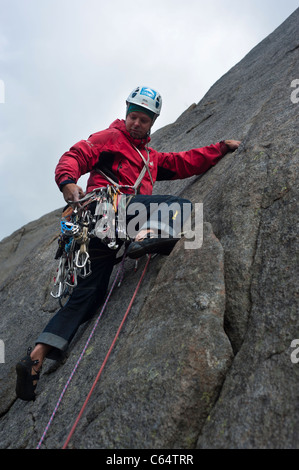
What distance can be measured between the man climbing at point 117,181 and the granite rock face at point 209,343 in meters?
0.24

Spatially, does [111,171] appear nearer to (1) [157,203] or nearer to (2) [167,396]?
(1) [157,203]

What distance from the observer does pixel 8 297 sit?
7.11m

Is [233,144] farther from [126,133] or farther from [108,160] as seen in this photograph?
[108,160]

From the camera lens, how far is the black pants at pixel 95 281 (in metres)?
4.38

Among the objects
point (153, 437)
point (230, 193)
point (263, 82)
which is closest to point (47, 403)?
point (153, 437)

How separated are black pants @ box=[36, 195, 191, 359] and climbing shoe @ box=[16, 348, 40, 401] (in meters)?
0.28

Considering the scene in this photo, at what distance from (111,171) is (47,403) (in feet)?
9.68

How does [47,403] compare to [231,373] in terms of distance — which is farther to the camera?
[47,403]

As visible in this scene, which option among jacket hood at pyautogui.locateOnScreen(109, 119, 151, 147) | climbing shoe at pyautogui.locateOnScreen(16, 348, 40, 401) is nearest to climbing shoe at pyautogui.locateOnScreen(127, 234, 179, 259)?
climbing shoe at pyautogui.locateOnScreen(16, 348, 40, 401)

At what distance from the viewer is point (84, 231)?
4.44 m

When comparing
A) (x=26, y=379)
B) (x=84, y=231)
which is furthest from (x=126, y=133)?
(x=26, y=379)

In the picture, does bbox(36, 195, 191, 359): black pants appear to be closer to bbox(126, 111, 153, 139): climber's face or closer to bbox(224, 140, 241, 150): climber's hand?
bbox(126, 111, 153, 139): climber's face

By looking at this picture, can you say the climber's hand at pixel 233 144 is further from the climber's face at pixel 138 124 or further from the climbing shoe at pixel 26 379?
the climbing shoe at pixel 26 379

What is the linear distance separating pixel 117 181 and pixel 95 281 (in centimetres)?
137
